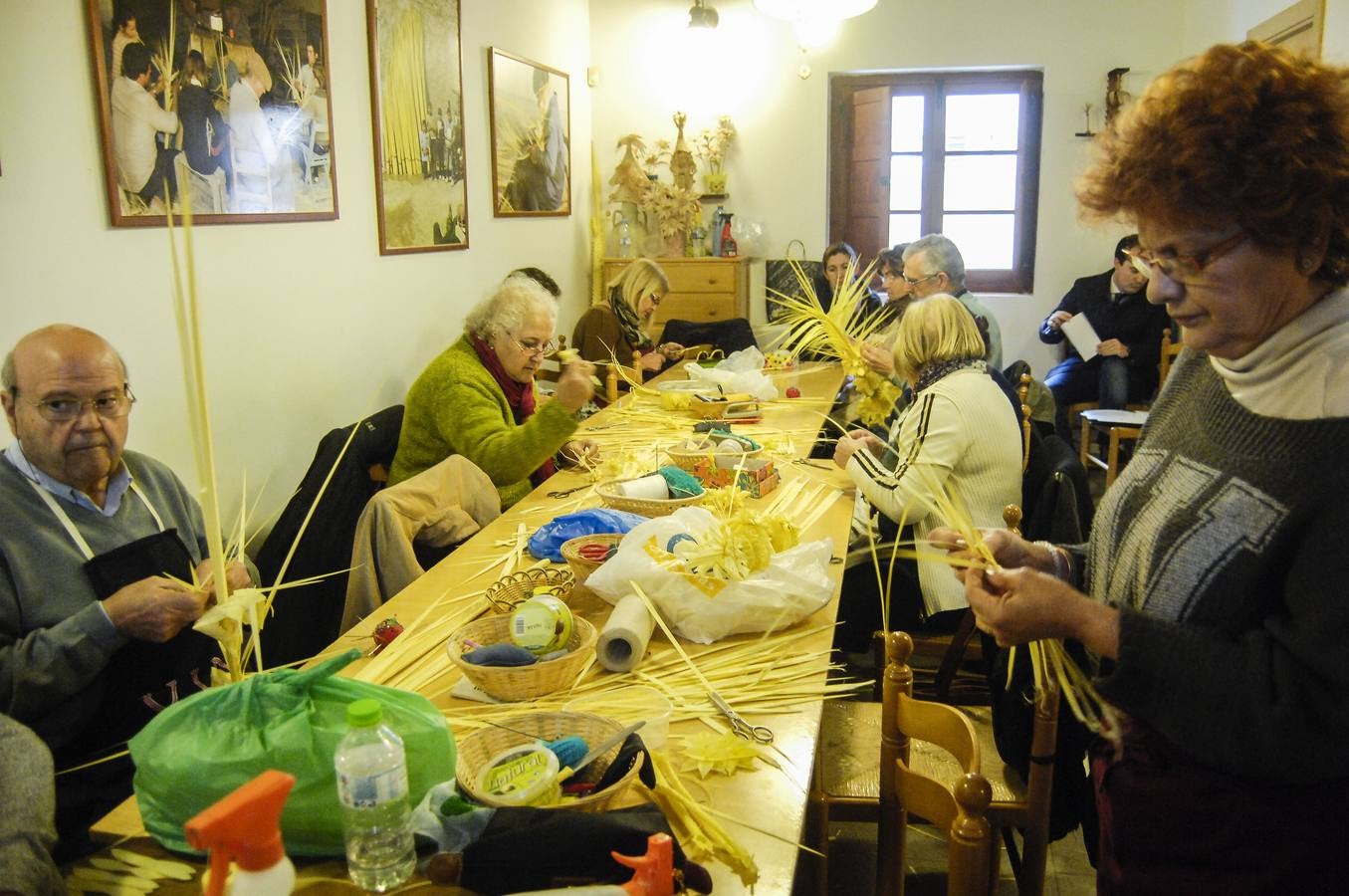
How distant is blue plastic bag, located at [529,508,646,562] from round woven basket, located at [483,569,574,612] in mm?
236

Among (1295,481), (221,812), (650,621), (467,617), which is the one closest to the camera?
(221,812)

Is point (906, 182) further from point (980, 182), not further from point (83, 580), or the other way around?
point (83, 580)

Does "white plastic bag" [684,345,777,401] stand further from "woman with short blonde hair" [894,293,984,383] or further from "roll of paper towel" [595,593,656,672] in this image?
"roll of paper towel" [595,593,656,672]

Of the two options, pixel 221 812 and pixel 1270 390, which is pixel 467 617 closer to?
pixel 221 812

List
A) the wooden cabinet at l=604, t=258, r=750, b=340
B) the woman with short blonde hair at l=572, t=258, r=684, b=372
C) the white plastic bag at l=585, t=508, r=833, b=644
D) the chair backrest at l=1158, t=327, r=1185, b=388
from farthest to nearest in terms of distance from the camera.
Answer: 1. the wooden cabinet at l=604, t=258, r=750, b=340
2. the chair backrest at l=1158, t=327, r=1185, b=388
3. the woman with short blonde hair at l=572, t=258, r=684, b=372
4. the white plastic bag at l=585, t=508, r=833, b=644

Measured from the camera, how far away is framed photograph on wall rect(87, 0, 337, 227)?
2834 mm

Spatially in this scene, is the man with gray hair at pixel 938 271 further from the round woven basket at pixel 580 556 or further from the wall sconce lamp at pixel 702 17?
the wall sconce lamp at pixel 702 17

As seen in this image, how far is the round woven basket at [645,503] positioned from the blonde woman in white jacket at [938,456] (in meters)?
0.49

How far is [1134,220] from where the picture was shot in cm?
129

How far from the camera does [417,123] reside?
15.0 feet

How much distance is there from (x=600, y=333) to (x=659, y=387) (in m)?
1.16

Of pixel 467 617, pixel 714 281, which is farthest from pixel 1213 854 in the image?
pixel 714 281

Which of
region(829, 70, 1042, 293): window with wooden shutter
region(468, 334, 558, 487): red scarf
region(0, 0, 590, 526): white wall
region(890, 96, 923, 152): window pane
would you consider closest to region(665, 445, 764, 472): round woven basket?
region(468, 334, 558, 487): red scarf

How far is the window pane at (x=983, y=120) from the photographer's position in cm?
700
